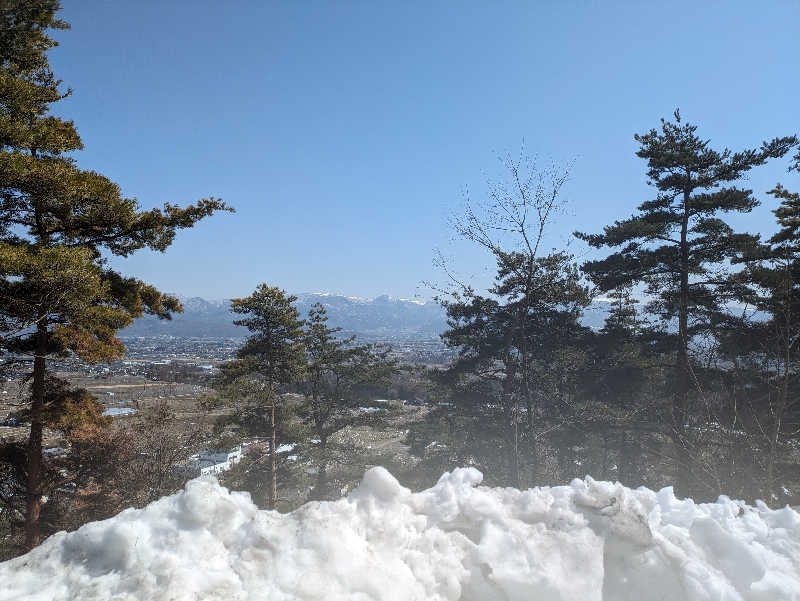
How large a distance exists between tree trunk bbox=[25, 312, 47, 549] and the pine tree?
0.02 meters

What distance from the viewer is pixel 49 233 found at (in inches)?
314

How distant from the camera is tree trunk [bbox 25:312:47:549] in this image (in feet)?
26.5

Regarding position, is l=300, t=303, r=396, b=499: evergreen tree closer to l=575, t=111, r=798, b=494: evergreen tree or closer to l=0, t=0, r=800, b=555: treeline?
l=0, t=0, r=800, b=555: treeline

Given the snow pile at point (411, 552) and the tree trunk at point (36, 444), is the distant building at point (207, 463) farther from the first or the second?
the snow pile at point (411, 552)

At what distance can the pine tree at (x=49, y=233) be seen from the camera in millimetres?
6930

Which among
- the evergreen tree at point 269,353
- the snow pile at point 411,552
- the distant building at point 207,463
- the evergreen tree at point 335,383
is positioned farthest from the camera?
the evergreen tree at point 335,383

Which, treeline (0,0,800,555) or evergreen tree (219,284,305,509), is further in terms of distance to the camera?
evergreen tree (219,284,305,509)

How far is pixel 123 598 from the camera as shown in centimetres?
189

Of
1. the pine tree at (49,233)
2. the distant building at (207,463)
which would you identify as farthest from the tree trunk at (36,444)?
the distant building at (207,463)

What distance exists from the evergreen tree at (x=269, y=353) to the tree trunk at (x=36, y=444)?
8.34 metres

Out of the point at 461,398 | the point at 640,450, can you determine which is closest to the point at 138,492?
the point at 461,398

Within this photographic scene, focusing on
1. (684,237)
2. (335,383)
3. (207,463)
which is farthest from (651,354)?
(207,463)

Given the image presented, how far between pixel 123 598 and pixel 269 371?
54.7ft

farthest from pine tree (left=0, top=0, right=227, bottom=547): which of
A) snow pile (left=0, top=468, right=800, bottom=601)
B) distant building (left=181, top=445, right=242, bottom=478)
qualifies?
snow pile (left=0, top=468, right=800, bottom=601)
